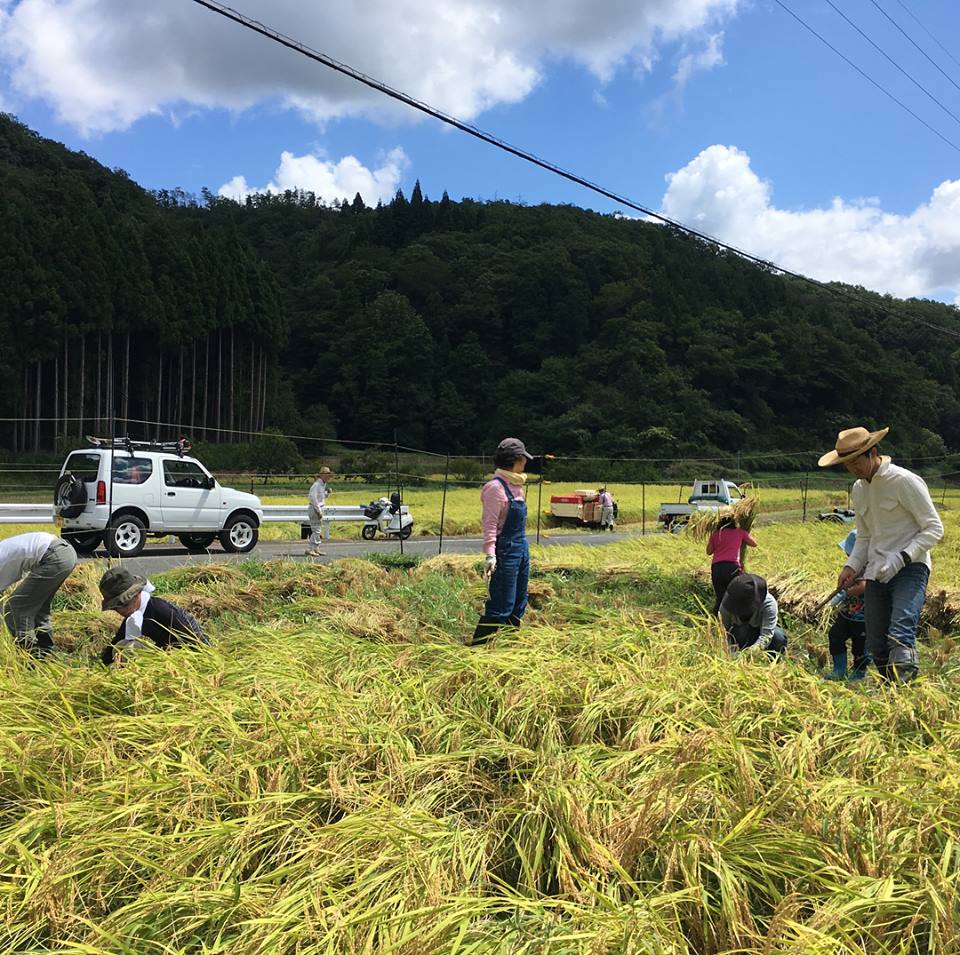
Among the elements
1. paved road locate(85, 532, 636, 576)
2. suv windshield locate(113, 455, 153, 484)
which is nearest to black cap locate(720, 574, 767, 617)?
paved road locate(85, 532, 636, 576)

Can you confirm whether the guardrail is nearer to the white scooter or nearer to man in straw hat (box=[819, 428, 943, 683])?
the white scooter

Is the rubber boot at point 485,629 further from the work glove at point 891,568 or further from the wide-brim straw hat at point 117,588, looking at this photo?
the work glove at point 891,568

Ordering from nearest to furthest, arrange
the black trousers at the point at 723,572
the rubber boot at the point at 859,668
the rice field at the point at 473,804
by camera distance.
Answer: the rice field at the point at 473,804, the rubber boot at the point at 859,668, the black trousers at the point at 723,572

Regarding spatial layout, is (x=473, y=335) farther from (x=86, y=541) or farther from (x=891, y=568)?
(x=891, y=568)

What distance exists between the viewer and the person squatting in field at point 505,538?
18.2 feet

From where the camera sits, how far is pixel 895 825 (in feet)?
8.53

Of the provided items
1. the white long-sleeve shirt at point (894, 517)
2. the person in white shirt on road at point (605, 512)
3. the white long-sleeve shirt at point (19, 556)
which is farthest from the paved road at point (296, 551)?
the white long-sleeve shirt at point (894, 517)

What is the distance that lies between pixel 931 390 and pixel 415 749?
87113 millimetres

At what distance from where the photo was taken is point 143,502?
13.3m

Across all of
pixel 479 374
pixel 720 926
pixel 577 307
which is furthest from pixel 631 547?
pixel 577 307

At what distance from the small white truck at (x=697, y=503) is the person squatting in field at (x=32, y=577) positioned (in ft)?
56.3

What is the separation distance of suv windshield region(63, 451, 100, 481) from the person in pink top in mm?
10164

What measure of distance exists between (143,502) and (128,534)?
567 millimetres

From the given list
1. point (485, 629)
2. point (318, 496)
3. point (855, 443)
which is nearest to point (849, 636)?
point (855, 443)
